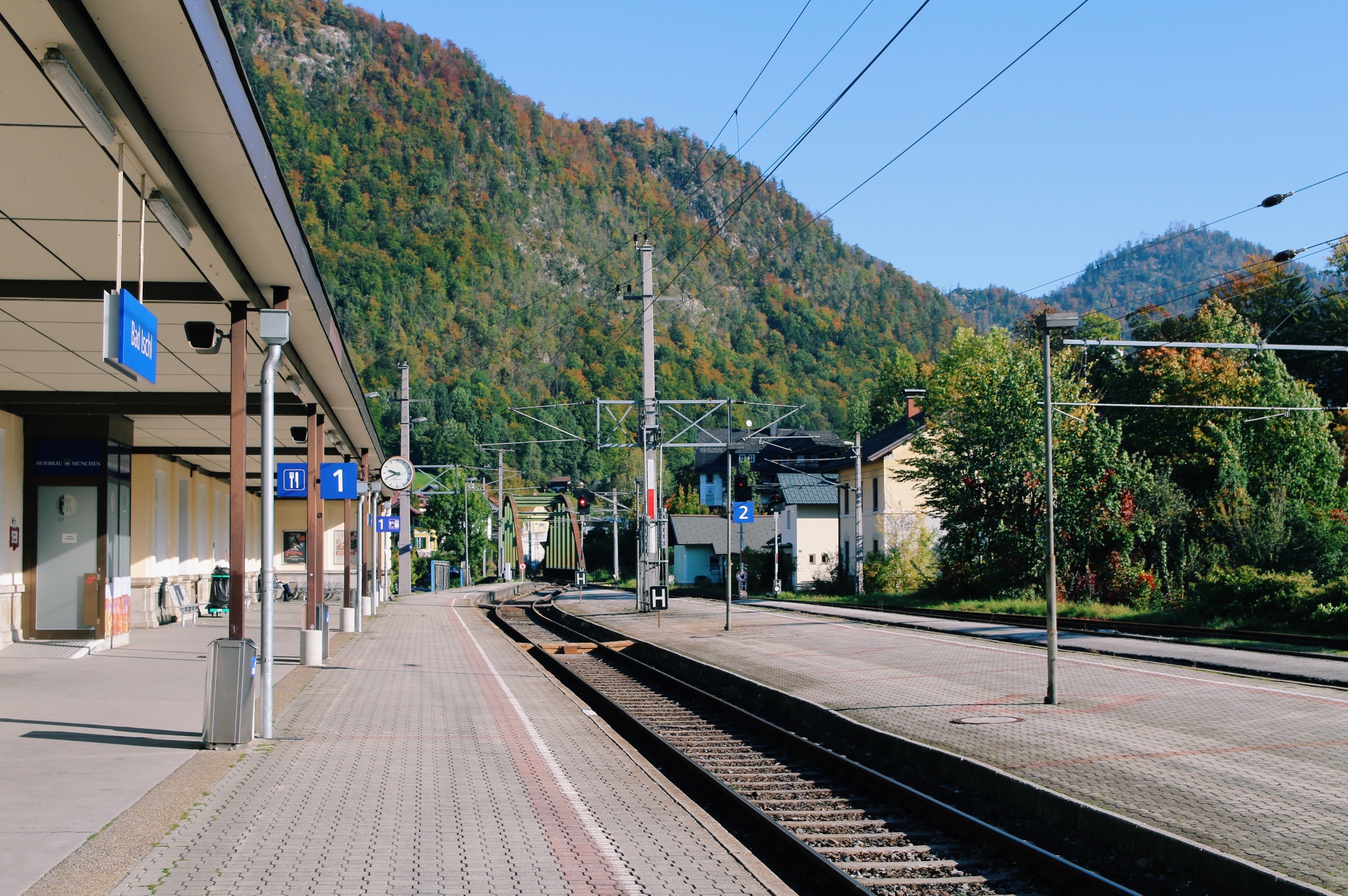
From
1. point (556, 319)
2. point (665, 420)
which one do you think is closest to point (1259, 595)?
point (665, 420)

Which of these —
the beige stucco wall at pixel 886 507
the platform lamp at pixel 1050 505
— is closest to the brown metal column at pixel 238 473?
the platform lamp at pixel 1050 505

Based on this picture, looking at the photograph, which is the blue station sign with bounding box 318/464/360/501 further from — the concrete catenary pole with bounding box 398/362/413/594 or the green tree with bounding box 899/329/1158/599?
the green tree with bounding box 899/329/1158/599

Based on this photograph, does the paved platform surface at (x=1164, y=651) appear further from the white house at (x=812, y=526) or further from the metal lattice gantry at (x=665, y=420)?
the white house at (x=812, y=526)

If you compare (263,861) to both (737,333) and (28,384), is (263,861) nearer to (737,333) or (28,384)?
(28,384)

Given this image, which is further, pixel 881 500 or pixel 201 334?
pixel 881 500

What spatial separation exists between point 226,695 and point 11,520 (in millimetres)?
9983

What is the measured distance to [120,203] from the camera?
863 centimetres

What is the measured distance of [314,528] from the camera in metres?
20.7

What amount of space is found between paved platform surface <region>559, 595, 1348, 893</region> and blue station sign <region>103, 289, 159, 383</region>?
7.14m

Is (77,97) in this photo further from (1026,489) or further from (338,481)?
(1026,489)

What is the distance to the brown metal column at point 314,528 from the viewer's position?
61.8 feet

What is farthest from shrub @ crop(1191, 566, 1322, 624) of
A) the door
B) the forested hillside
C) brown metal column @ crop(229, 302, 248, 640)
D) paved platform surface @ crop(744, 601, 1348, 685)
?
the forested hillside

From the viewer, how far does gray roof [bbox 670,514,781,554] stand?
8238 centimetres

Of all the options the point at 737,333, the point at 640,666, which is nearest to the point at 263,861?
the point at 640,666
